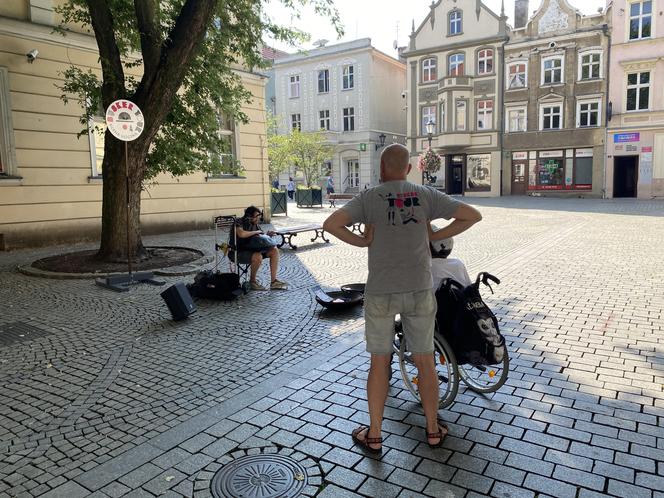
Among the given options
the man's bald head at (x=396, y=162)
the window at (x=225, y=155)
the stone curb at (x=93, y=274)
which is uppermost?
the window at (x=225, y=155)

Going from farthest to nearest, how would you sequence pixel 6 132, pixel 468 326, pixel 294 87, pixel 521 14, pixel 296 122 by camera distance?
pixel 296 122
pixel 294 87
pixel 521 14
pixel 6 132
pixel 468 326

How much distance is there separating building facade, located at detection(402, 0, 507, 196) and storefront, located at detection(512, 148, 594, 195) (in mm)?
1385

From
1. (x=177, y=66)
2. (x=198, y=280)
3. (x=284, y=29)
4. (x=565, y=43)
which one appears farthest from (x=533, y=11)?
(x=198, y=280)

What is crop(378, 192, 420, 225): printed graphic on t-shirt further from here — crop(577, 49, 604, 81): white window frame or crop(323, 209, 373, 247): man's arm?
crop(577, 49, 604, 81): white window frame

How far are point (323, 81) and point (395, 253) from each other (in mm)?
43045

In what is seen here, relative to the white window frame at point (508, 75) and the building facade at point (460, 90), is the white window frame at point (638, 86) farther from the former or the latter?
the building facade at point (460, 90)

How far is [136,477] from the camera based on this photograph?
3.02 m

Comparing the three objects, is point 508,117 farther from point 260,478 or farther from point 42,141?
point 260,478

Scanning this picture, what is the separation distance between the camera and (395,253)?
3084mm

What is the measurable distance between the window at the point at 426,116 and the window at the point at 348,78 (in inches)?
288

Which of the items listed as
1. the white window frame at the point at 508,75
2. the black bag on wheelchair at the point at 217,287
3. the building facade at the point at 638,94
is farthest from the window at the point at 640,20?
the black bag on wheelchair at the point at 217,287

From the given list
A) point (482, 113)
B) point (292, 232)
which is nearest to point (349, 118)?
point (482, 113)

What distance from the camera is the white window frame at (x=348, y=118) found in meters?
42.8

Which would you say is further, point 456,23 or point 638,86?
point 456,23
